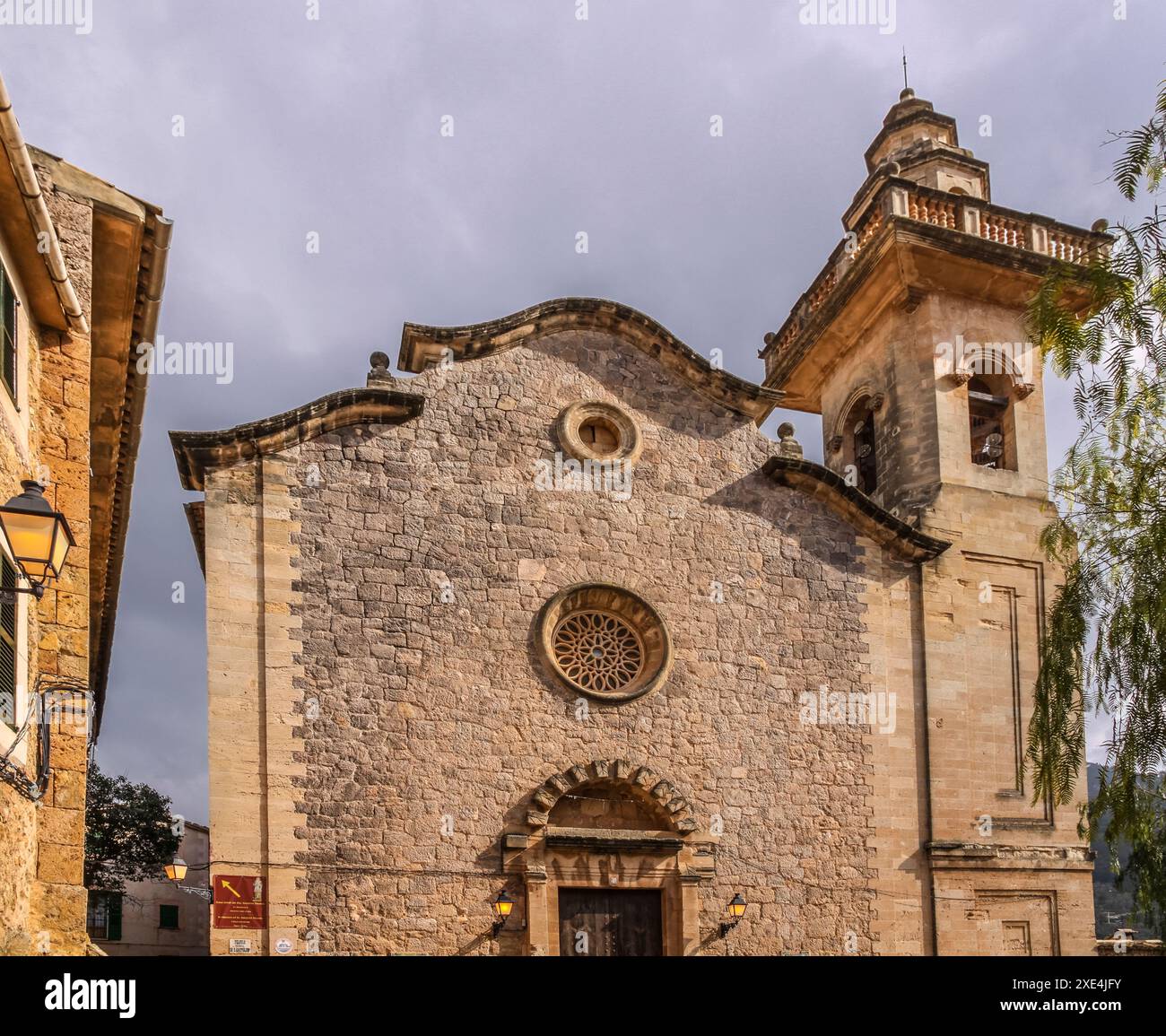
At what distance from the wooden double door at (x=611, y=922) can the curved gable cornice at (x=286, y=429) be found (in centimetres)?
572

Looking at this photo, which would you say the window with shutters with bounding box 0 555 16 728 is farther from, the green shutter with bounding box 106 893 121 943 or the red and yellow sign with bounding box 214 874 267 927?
the green shutter with bounding box 106 893 121 943

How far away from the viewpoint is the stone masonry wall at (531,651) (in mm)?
12211

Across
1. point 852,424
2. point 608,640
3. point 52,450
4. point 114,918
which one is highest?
point 852,424

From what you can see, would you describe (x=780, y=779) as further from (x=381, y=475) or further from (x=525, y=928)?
(x=381, y=475)

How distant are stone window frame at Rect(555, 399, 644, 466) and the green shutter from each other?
2338 cm

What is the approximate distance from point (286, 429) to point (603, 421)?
13.1ft

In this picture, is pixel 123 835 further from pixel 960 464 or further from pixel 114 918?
pixel 960 464

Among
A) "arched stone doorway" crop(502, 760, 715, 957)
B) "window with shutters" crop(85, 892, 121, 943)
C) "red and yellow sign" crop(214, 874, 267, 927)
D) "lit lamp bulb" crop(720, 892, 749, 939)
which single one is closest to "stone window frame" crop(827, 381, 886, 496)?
"arched stone doorway" crop(502, 760, 715, 957)

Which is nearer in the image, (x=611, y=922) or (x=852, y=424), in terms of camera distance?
(x=611, y=922)

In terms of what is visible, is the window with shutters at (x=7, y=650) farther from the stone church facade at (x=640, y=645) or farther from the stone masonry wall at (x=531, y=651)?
the stone masonry wall at (x=531, y=651)

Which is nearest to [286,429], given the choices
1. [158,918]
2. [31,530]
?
[31,530]

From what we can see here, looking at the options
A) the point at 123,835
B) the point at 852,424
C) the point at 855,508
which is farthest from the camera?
the point at 123,835

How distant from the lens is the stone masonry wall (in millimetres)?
12211

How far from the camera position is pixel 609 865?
1295 cm
